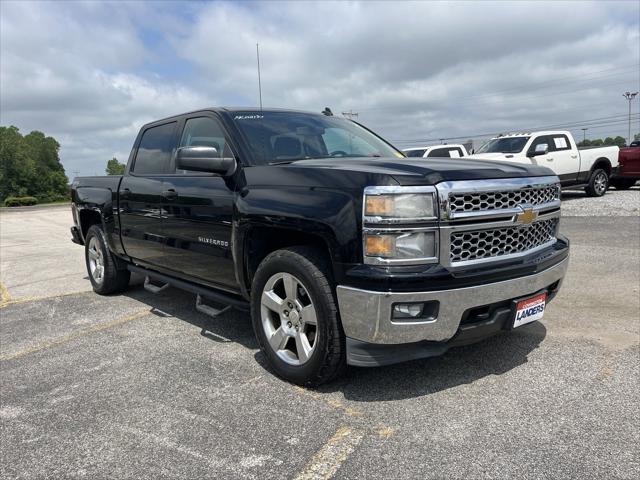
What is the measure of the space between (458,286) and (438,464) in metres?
0.91

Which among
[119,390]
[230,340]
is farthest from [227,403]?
[230,340]

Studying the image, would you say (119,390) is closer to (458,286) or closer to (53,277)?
(458,286)

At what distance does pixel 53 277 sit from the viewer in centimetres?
756

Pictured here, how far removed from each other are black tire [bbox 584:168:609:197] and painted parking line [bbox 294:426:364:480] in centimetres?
1394

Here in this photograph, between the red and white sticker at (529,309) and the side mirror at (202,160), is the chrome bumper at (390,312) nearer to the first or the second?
the red and white sticker at (529,309)

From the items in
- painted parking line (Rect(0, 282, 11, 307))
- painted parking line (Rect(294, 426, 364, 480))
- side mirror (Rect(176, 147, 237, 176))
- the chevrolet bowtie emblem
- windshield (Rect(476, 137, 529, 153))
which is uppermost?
windshield (Rect(476, 137, 529, 153))

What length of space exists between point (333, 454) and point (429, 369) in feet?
3.89

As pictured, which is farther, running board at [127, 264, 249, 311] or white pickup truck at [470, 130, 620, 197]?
white pickup truck at [470, 130, 620, 197]

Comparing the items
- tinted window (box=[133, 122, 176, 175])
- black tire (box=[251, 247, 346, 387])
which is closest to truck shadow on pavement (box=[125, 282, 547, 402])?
black tire (box=[251, 247, 346, 387])

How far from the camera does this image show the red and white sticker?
3043 mm

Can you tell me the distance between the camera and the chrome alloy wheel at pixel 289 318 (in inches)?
124

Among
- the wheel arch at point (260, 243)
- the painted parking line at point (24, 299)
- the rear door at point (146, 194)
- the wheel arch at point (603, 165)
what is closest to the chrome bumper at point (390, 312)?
the wheel arch at point (260, 243)

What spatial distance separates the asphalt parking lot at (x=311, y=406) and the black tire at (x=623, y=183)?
1295 cm

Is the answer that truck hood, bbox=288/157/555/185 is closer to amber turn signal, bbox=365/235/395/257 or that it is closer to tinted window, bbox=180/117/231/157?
amber turn signal, bbox=365/235/395/257
